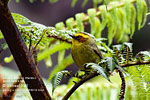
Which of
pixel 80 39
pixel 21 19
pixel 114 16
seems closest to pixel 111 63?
pixel 21 19

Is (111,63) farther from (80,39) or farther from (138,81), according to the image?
(80,39)

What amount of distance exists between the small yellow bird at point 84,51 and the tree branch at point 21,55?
50 cm

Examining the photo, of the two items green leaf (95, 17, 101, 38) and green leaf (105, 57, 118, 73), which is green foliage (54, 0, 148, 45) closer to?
green leaf (95, 17, 101, 38)

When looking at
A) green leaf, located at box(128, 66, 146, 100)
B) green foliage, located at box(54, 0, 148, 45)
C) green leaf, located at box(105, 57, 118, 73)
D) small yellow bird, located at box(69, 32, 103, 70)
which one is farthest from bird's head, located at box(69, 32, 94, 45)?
green leaf, located at box(105, 57, 118, 73)

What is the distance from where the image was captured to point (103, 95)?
5.76 feet

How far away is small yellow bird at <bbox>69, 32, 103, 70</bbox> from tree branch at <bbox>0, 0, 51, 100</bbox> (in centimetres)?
50

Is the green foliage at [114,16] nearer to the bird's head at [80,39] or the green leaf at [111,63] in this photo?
the bird's head at [80,39]

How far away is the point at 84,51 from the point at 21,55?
1.99 feet

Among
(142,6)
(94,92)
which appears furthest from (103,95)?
(142,6)

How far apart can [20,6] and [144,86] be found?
15.0 feet

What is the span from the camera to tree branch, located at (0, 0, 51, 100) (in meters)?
0.82

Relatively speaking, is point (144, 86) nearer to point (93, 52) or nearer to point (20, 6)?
point (93, 52)

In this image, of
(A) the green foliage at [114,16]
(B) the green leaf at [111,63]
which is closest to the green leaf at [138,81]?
(B) the green leaf at [111,63]

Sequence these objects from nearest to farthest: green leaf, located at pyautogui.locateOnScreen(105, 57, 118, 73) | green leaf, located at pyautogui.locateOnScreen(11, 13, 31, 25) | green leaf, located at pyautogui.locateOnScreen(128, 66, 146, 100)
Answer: green leaf, located at pyautogui.locateOnScreen(105, 57, 118, 73), green leaf, located at pyautogui.locateOnScreen(128, 66, 146, 100), green leaf, located at pyautogui.locateOnScreen(11, 13, 31, 25)
